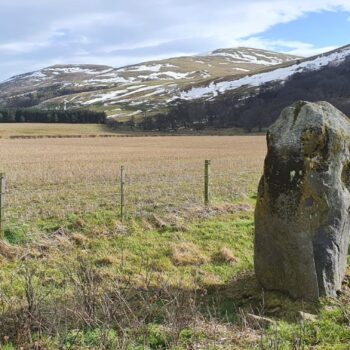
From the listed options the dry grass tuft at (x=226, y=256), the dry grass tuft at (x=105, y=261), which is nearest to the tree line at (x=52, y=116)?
the dry grass tuft at (x=226, y=256)

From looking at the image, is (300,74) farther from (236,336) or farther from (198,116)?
(236,336)

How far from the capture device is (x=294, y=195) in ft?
27.9

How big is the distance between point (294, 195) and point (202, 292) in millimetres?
2479

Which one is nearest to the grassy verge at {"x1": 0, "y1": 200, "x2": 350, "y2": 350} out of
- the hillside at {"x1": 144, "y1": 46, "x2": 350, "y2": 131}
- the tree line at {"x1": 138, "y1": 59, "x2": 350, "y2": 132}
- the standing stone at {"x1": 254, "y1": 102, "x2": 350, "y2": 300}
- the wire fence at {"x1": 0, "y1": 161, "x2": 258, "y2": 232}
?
the standing stone at {"x1": 254, "y1": 102, "x2": 350, "y2": 300}

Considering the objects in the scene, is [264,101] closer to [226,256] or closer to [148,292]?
[226,256]

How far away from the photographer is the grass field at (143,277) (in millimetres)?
6809

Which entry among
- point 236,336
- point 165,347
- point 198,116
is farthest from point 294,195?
point 198,116

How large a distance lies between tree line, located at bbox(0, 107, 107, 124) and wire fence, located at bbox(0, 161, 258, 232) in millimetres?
116366

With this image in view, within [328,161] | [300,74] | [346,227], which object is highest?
[300,74]

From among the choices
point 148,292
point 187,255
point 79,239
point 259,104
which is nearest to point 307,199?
point 148,292

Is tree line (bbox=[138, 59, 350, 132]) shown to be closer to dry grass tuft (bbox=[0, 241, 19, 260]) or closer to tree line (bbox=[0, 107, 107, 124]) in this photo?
tree line (bbox=[0, 107, 107, 124])

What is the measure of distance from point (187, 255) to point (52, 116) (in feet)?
435

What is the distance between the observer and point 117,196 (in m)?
17.7

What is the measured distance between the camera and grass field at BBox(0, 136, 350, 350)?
6809 mm
